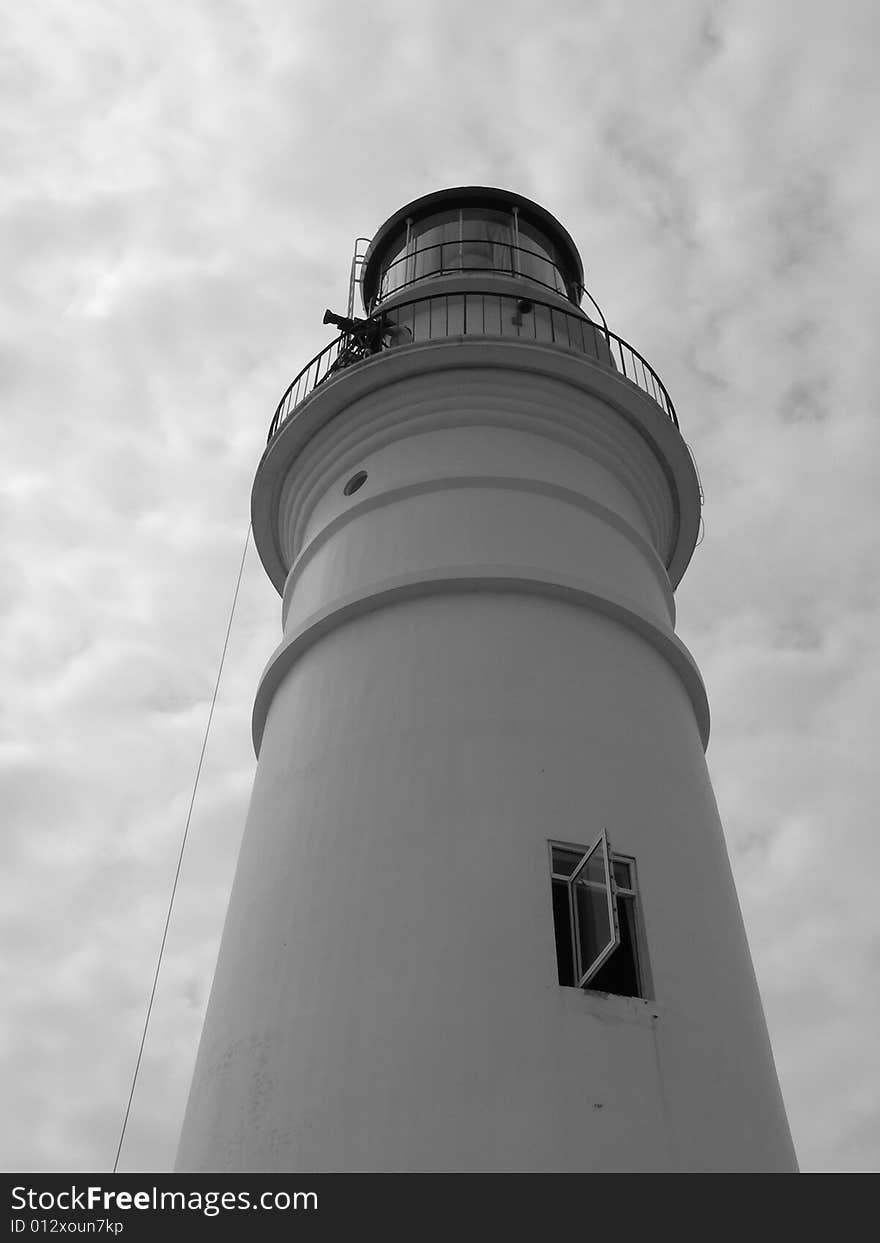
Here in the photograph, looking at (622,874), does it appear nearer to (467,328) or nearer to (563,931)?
(563,931)

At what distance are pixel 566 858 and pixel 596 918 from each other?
1.90ft

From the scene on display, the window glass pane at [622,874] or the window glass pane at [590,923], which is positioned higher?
the window glass pane at [622,874]

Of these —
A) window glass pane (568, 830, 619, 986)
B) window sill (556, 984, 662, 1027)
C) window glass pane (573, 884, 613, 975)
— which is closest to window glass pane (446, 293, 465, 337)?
window glass pane (568, 830, 619, 986)

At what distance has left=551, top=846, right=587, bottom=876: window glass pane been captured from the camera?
7.32 m

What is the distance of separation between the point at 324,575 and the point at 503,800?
3.19 metres

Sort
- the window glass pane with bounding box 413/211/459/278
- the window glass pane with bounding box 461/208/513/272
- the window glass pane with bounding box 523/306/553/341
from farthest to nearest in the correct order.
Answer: the window glass pane with bounding box 413/211/459/278
the window glass pane with bounding box 461/208/513/272
the window glass pane with bounding box 523/306/553/341

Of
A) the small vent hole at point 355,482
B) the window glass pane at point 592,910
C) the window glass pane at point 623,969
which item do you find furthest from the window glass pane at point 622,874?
the small vent hole at point 355,482

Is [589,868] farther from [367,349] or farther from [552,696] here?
[367,349]

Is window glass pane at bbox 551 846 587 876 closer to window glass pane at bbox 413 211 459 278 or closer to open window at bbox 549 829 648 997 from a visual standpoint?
open window at bbox 549 829 648 997

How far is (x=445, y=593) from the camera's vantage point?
29.6 feet

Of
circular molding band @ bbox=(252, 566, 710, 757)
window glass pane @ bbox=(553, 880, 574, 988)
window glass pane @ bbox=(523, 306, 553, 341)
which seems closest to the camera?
window glass pane @ bbox=(553, 880, 574, 988)

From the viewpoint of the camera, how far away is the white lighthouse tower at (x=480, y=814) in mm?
6297

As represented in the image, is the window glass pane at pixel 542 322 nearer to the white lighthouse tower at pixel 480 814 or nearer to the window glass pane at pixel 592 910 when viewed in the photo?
the white lighthouse tower at pixel 480 814
